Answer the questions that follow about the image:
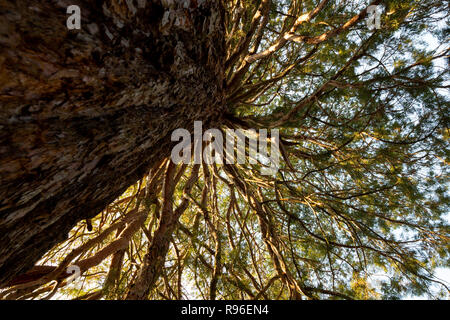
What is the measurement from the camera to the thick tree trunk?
0.47 m

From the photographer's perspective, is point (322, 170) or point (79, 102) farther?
point (322, 170)

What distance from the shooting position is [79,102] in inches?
22.7

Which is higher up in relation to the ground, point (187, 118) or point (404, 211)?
point (187, 118)

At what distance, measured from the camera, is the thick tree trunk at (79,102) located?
1.55 ft

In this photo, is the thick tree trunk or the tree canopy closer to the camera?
the thick tree trunk

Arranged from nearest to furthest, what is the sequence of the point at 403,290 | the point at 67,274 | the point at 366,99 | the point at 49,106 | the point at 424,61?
the point at 49,106, the point at 67,274, the point at 424,61, the point at 366,99, the point at 403,290

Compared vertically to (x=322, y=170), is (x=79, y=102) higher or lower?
lower

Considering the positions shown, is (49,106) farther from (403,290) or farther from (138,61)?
(403,290)

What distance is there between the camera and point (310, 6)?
2.35 m

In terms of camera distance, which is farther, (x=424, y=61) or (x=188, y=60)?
(x=424, y=61)

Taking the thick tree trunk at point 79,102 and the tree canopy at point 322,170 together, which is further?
the tree canopy at point 322,170

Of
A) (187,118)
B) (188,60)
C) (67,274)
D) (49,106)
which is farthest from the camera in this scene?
(67,274)

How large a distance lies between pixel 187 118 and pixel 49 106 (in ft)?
2.29
